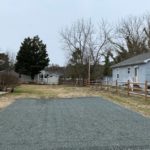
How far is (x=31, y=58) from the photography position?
68125 mm

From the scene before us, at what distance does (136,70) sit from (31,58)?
124ft

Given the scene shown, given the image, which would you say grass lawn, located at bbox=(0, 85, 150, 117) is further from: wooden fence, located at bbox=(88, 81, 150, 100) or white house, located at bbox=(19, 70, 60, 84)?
white house, located at bbox=(19, 70, 60, 84)

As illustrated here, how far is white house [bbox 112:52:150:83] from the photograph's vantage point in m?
30.9

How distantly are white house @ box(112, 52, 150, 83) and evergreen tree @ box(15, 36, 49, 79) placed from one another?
98.6 ft

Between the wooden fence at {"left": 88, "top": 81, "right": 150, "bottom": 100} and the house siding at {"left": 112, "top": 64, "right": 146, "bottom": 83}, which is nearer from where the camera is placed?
the wooden fence at {"left": 88, "top": 81, "right": 150, "bottom": 100}

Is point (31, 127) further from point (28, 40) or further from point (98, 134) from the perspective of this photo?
point (28, 40)

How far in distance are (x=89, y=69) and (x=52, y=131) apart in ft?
145

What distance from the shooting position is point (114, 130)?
29.4ft

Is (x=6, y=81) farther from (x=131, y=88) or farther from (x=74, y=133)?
(x=74, y=133)

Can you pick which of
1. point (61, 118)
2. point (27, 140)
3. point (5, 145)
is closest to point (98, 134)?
point (27, 140)

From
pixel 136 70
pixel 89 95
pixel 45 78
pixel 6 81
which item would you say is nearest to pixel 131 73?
pixel 136 70

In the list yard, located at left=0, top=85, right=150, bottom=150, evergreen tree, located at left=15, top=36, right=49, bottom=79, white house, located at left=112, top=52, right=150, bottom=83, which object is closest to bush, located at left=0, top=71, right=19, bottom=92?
white house, located at left=112, top=52, right=150, bottom=83

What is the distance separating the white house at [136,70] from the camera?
101 ft

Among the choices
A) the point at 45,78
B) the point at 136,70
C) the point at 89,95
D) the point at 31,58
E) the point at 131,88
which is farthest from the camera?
the point at 45,78
